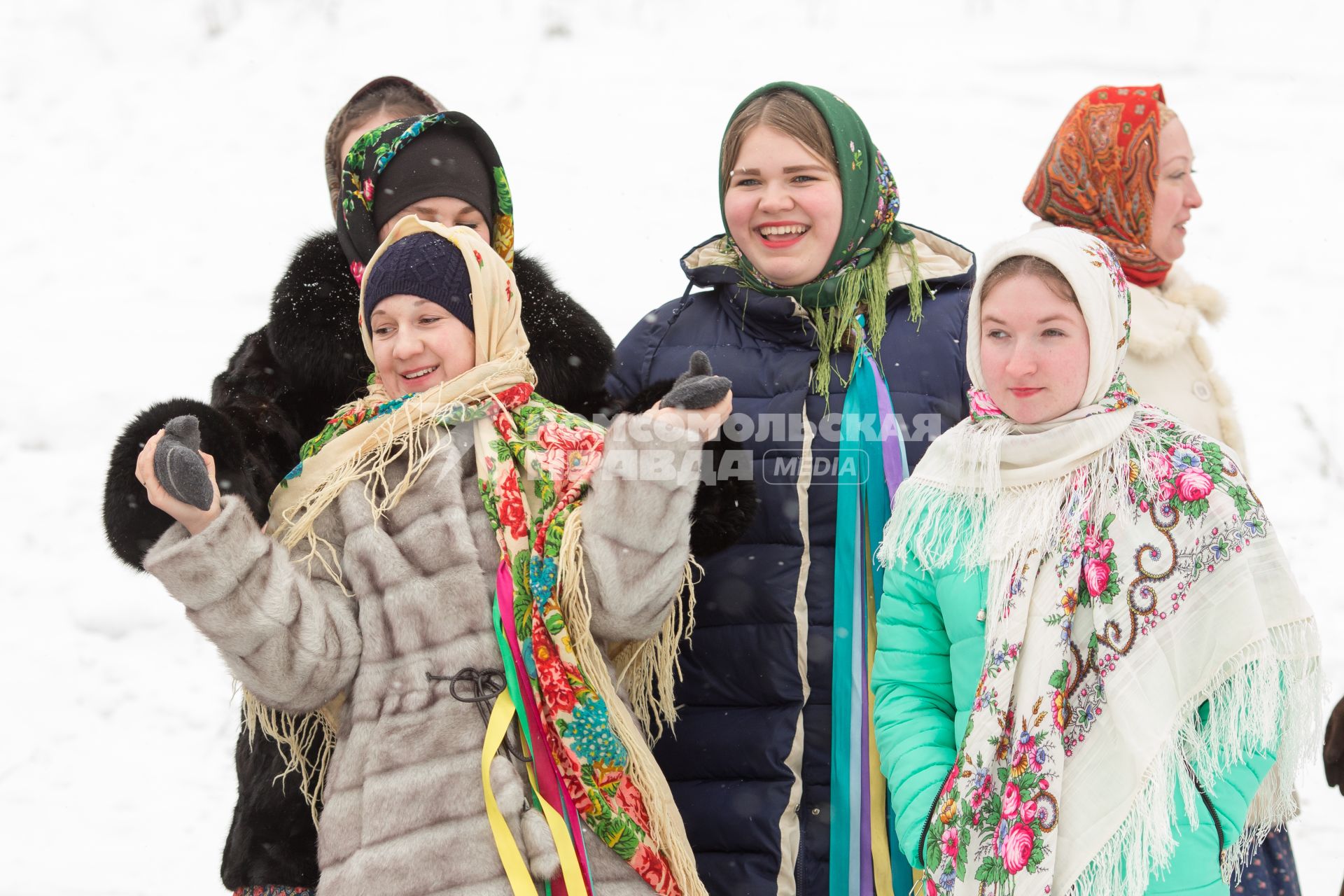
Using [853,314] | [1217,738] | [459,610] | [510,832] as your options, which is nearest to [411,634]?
[459,610]

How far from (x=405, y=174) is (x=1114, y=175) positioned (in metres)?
1.66

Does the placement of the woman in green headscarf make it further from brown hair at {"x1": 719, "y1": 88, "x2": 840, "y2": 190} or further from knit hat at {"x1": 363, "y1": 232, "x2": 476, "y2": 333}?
knit hat at {"x1": 363, "y1": 232, "x2": 476, "y2": 333}

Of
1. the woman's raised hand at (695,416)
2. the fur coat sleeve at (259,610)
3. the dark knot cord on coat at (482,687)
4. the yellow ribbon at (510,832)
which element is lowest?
the yellow ribbon at (510,832)

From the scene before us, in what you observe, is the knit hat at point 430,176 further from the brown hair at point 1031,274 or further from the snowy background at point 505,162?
the snowy background at point 505,162

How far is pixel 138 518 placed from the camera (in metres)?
2.09

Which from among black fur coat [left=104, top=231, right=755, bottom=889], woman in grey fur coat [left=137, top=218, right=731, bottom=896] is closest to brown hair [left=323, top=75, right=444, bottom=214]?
black fur coat [left=104, top=231, right=755, bottom=889]

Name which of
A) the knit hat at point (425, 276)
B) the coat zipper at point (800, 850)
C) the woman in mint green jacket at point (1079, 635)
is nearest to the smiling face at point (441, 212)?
the knit hat at point (425, 276)

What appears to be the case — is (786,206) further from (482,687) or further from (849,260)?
(482,687)

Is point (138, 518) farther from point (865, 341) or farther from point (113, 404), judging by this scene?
point (113, 404)

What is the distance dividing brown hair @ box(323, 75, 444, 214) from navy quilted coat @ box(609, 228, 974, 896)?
3.38ft

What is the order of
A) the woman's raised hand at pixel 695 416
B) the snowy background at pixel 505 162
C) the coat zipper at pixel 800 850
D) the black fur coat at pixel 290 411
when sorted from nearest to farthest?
the woman's raised hand at pixel 695 416 → the black fur coat at pixel 290 411 → the coat zipper at pixel 800 850 → the snowy background at pixel 505 162

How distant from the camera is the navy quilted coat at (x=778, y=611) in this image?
7.86 ft

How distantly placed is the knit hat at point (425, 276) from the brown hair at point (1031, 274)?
921 millimetres

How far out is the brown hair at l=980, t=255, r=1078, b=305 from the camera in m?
1.99
